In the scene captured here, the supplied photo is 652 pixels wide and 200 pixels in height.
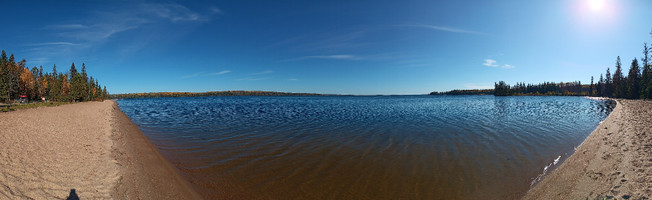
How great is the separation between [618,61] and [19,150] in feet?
602

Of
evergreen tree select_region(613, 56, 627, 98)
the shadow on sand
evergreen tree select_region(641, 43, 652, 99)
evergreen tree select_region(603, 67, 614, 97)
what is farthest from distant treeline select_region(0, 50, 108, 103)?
evergreen tree select_region(603, 67, 614, 97)

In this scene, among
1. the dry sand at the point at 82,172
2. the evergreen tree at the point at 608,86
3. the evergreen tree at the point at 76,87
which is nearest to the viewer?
the dry sand at the point at 82,172

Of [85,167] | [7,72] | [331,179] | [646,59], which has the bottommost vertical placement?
[331,179]

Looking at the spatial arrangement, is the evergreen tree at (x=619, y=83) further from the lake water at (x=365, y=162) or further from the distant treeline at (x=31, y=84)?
the distant treeline at (x=31, y=84)

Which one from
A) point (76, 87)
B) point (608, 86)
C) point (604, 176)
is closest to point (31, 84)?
point (76, 87)

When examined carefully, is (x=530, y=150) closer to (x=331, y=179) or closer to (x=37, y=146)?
(x=331, y=179)

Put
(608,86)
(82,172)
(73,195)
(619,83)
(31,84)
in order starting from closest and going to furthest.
Result: (73,195) → (82,172) → (31,84) → (619,83) → (608,86)

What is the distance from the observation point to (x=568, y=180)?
8.06m

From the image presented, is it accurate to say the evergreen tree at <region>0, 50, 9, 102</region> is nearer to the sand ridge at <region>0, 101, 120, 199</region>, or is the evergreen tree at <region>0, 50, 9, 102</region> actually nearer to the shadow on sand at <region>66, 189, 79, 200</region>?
the sand ridge at <region>0, 101, 120, 199</region>

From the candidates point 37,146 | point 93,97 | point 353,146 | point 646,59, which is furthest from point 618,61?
point 93,97

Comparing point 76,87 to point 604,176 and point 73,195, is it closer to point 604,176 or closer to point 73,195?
point 73,195

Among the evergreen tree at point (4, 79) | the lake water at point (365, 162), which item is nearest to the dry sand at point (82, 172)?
the lake water at point (365, 162)

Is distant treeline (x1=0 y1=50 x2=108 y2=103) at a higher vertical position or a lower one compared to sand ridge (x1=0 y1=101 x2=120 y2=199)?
higher

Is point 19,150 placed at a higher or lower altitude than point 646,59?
lower
